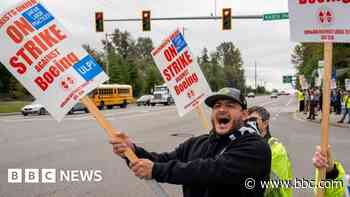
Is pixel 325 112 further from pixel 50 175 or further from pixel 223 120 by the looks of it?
pixel 50 175

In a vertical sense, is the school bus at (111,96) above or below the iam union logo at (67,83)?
below

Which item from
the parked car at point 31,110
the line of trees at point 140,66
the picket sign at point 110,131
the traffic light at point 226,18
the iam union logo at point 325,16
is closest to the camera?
the picket sign at point 110,131

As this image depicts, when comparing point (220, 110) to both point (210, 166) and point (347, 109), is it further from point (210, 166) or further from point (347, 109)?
point (347, 109)

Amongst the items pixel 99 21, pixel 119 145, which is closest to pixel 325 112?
pixel 119 145

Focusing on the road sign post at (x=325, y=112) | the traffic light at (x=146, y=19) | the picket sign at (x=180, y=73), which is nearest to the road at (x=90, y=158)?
the picket sign at (x=180, y=73)

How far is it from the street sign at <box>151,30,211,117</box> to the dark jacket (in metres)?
2.38

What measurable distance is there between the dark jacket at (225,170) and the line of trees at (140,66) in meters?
2.32

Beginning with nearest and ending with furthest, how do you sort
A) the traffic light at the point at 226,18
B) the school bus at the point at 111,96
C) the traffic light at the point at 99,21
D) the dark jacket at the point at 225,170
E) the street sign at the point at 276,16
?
the dark jacket at the point at 225,170, the street sign at the point at 276,16, the traffic light at the point at 226,18, the traffic light at the point at 99,21, the school bus at the point at 111,96

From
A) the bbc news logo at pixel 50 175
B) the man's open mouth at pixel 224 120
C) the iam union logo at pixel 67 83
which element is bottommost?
the bbc news logo at pixel 50 175

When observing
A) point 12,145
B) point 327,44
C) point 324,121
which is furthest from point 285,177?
point 12,145

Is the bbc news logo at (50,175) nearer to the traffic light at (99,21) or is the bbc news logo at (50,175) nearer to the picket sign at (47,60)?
the picket sign at (47,60)

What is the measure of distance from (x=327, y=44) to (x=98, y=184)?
5.49 m

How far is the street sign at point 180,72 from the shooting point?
17.4 feet

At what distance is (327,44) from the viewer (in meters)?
3.29
